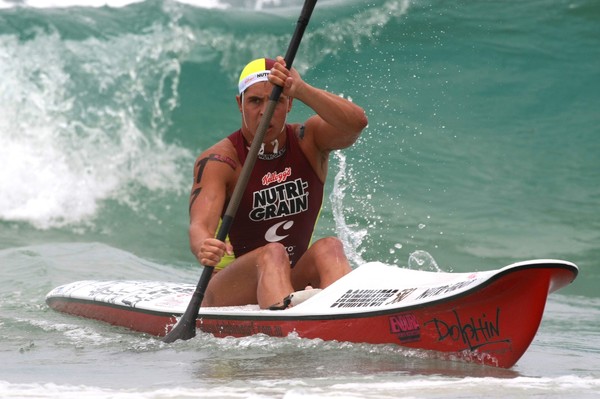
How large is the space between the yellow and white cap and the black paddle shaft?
0.17 metres

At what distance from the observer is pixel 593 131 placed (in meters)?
11.9

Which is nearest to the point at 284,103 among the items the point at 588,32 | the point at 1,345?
the point at 1,345

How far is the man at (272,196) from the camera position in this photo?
16.9 feet

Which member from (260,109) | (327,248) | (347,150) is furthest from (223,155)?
(347,150)

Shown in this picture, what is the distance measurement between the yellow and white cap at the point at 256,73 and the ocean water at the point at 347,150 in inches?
64.9

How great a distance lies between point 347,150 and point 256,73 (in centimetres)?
568

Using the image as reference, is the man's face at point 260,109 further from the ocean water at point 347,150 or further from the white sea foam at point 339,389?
the white sea foam at point 339,389

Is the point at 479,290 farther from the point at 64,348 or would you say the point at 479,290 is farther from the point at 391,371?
the point at 64,348

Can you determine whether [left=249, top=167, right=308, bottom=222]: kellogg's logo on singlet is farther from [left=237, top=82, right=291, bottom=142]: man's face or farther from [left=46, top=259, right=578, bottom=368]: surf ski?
[left=46, top=259, right=578, bottom=368]: surf ski

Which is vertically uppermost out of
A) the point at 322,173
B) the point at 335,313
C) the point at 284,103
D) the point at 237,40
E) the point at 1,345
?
the point at 237,40

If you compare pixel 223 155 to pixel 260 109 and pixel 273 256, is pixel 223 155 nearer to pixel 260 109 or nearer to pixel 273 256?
pixel 260 109

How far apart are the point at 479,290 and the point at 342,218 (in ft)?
18.6

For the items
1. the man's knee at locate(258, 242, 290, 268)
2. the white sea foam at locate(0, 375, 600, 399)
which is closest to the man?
the man's knee at locate(258, 242, 290, 268)

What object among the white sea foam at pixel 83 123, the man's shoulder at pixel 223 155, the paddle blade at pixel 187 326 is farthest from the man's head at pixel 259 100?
the white sea foam at pixel 83 123
